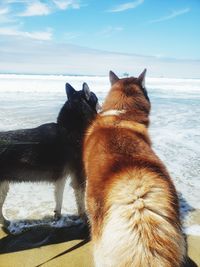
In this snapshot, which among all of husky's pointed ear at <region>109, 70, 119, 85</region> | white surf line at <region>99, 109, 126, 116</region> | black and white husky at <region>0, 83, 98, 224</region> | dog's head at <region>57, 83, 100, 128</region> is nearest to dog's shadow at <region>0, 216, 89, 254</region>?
black and white husky at <region>0, 83, 98, 224</region>

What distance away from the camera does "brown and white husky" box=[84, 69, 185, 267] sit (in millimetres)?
1926

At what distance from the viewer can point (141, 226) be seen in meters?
1.95

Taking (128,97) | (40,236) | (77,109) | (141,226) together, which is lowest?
(40,236)

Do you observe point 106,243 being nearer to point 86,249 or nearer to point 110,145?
point 110,145

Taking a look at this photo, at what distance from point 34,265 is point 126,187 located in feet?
6.62

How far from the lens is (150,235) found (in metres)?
1.92

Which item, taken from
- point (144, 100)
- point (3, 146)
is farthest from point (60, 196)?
point (144, 100)

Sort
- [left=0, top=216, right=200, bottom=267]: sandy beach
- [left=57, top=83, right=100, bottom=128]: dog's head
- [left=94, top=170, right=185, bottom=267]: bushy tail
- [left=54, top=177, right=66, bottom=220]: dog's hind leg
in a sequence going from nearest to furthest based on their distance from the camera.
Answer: [left=94, top=170, right=185, bottom=267]: bushy tail → [left=0, top=216, right=200, bottom=267]: sandy beach → [left=54, top=177, right=66, bottom=220]: dog's hind leg → [left=57, top=83, right=100, bottom=128]: dog's head

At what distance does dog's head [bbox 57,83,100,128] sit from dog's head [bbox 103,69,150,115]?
67cm

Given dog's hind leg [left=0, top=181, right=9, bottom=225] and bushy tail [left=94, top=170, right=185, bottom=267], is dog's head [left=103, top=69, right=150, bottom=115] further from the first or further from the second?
bushy tail [left=94, top=170, right=185, bottom=267]

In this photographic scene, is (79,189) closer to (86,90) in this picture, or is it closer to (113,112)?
(113,112)

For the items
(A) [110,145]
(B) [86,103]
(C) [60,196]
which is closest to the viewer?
(A) [110,145]

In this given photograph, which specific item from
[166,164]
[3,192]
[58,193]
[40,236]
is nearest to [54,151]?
[58,193]

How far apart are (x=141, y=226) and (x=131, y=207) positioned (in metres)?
0.14
